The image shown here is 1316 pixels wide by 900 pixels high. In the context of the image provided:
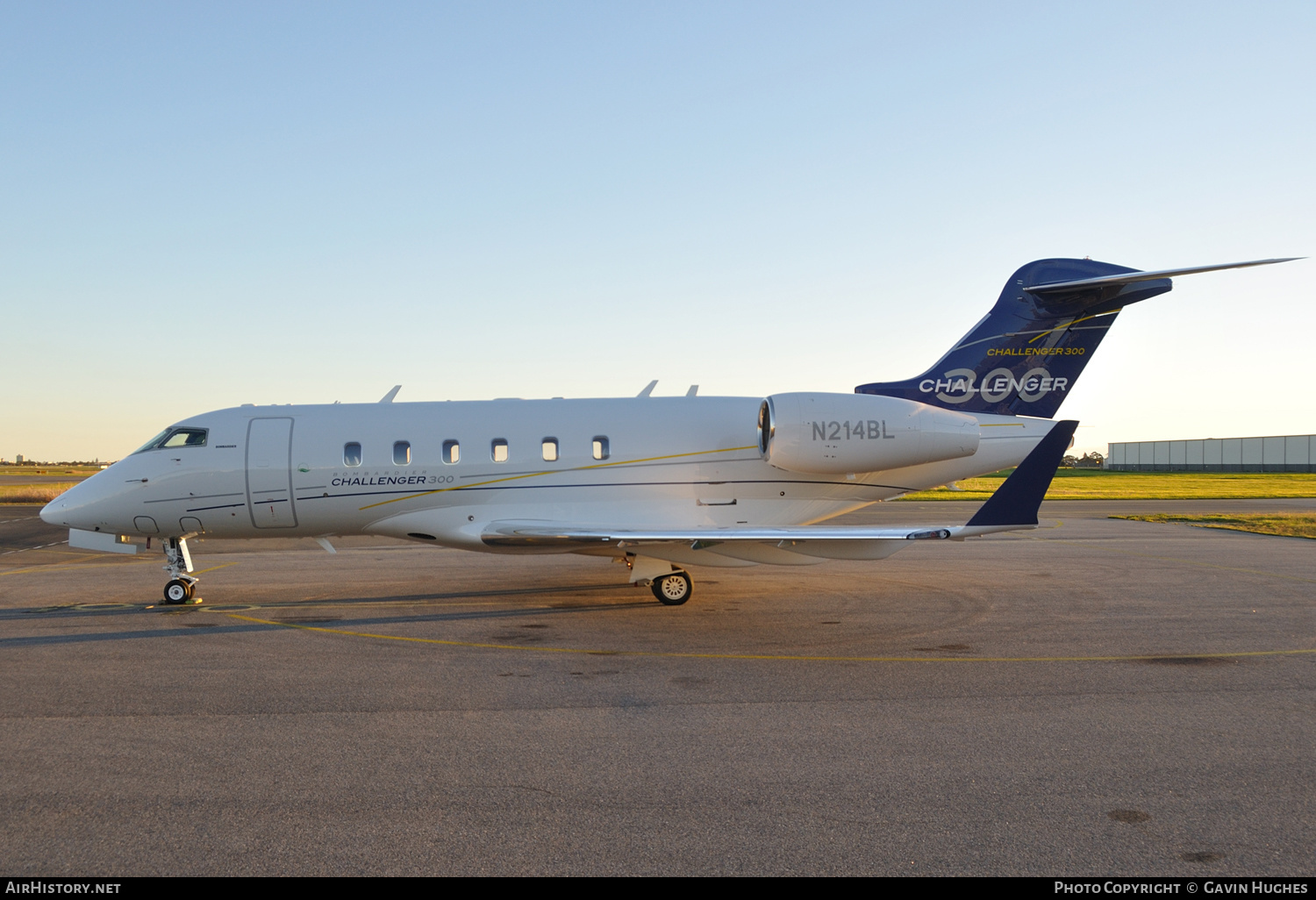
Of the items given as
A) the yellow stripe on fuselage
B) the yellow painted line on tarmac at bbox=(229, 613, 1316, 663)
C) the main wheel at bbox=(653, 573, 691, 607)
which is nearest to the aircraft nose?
the yellow stripe on fuselage

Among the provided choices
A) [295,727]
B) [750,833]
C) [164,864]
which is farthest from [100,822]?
[750,833]

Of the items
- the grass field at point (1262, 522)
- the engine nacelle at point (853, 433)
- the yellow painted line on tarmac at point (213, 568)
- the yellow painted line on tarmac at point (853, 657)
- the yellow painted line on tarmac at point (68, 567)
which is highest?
the engine nacelle at point (853, 433)

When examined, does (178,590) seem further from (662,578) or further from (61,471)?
(61,471)

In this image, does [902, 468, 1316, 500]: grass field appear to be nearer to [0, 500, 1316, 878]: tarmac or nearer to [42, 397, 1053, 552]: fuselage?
[42, 397, 1053, 552]: fuselage

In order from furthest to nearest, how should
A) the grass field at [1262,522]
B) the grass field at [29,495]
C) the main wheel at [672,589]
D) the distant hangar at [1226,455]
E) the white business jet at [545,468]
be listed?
1. the distant hangar at [1226,455]
2. the grass field at [29,495]
3. the grass field at [1262,522]
4. the white business jet at [545,468]
5. the main wheel at [672,589]

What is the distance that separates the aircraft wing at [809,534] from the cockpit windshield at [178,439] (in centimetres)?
496

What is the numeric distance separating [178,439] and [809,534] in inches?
400

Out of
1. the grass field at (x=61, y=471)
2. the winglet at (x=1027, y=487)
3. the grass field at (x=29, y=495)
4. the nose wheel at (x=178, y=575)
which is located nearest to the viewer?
the winglet at (x=1027, y=487)

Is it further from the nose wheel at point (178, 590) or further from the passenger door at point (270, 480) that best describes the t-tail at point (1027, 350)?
the nose wheel at point (178, 590)

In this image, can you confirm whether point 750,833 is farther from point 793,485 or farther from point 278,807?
point 793,485

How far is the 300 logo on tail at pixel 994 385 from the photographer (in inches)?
558

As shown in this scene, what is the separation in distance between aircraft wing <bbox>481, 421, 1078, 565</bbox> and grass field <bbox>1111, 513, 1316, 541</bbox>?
707 inches

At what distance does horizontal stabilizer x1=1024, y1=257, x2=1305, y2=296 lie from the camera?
1230 cm

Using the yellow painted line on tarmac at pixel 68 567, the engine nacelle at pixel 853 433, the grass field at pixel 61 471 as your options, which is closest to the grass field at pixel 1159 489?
the engine nacelle at pixel 853 433
